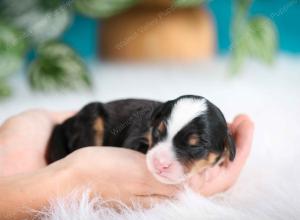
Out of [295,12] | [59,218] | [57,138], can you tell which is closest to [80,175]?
[59,218]

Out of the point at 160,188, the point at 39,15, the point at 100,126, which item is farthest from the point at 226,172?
the point at 39,15

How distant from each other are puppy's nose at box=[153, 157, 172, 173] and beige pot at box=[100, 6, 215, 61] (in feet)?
8.12

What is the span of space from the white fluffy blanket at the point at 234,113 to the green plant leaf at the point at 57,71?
0.08m

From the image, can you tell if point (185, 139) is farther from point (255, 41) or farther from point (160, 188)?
point (255, 41)

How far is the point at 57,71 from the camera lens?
2904 mm

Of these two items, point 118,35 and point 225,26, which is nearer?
point 118,35

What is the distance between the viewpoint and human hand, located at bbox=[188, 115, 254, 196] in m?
1.42

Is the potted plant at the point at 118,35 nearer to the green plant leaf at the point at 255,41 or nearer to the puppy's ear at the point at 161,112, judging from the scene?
the green plant leaf at the point at 255,41

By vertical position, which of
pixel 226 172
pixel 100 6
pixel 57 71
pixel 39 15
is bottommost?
pixel 57 71

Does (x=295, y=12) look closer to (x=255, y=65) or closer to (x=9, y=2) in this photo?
(x=255, y=65)

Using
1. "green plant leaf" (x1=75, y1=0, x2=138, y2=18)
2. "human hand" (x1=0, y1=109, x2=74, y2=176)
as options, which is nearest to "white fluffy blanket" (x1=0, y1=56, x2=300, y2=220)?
"human hand" (x1=0, y1=109, x2=74, y2=176)

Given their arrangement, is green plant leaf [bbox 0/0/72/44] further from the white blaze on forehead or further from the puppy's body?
the white blaze on forehead

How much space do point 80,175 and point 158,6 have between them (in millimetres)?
2696

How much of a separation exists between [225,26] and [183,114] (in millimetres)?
3210
